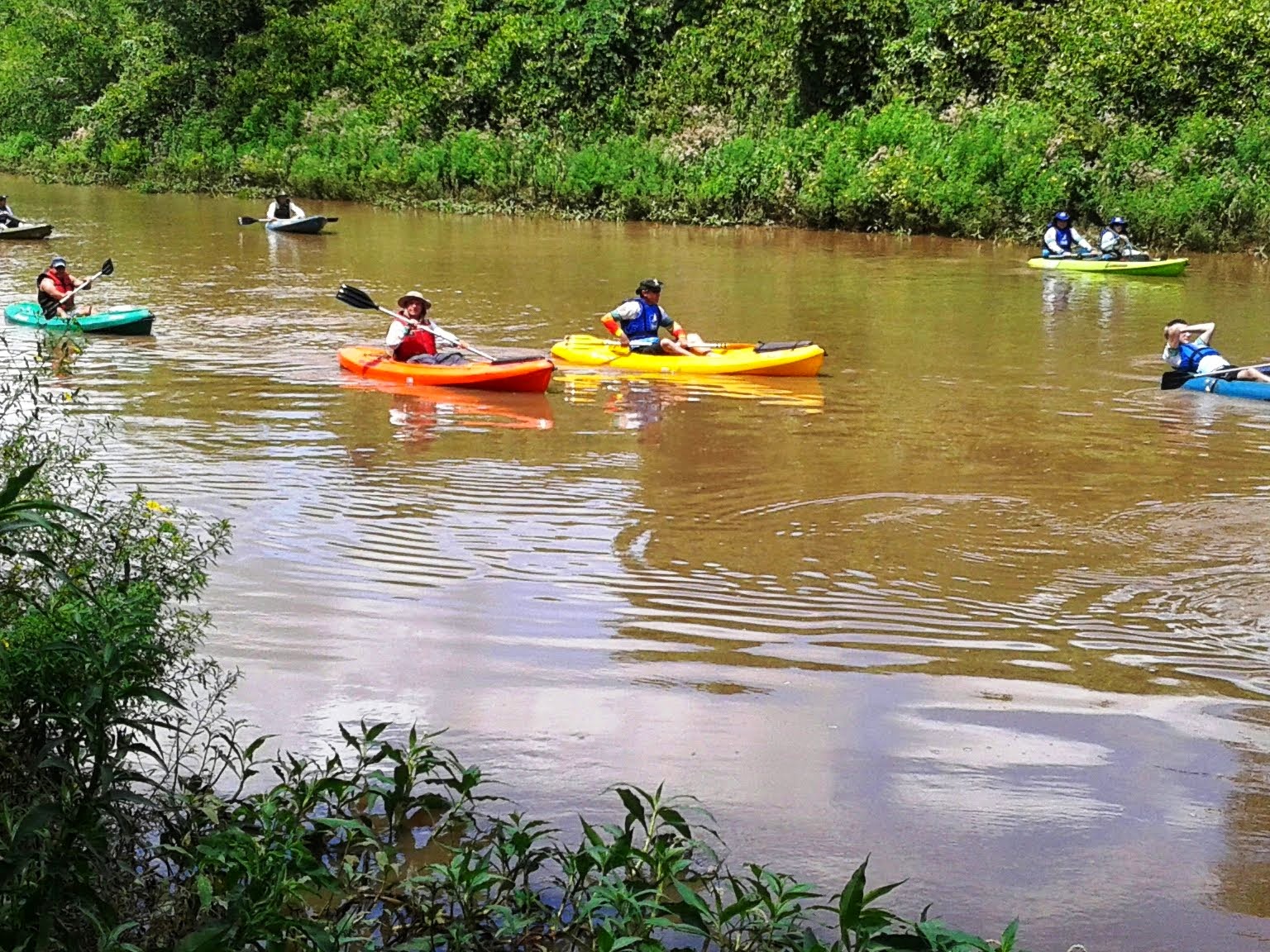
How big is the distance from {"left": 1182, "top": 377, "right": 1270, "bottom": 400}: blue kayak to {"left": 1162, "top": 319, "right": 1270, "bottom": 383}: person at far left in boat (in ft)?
0.23

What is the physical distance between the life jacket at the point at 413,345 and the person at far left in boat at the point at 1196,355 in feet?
20.1

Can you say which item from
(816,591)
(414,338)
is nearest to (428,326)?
(414,338)

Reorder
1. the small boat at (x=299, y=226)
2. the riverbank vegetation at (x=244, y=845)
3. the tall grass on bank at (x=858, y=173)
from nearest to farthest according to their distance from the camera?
the riverbank vegetation at (x=244, y=845)
the tall grass on bank at (x=858, y=173)
the small boat at (x=299, y=226)

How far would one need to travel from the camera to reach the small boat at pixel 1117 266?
19.4 m

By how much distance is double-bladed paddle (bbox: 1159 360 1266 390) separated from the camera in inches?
467

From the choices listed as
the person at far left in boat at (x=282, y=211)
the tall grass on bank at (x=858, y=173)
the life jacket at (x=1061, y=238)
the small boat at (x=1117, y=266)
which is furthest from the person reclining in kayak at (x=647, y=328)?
the person at far left in boat at (x=282, y=211)

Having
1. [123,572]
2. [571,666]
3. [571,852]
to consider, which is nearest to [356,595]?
[571,666]

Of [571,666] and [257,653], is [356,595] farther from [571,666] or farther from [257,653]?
[571,666]

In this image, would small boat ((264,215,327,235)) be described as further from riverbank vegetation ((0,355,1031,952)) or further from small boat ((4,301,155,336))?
riverbank vegetation ((0,355,1031,952))

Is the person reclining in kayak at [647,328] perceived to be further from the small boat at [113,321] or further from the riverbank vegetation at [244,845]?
the riverbank vegetation at [244,845]

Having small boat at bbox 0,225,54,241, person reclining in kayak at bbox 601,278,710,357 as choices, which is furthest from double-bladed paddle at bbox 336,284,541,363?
small boat at bbox 0,225,54,241

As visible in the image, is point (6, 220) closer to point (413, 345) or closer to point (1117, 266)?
point (413, 345)

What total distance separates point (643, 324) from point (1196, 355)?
4.57 m

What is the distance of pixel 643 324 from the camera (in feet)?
42.7
